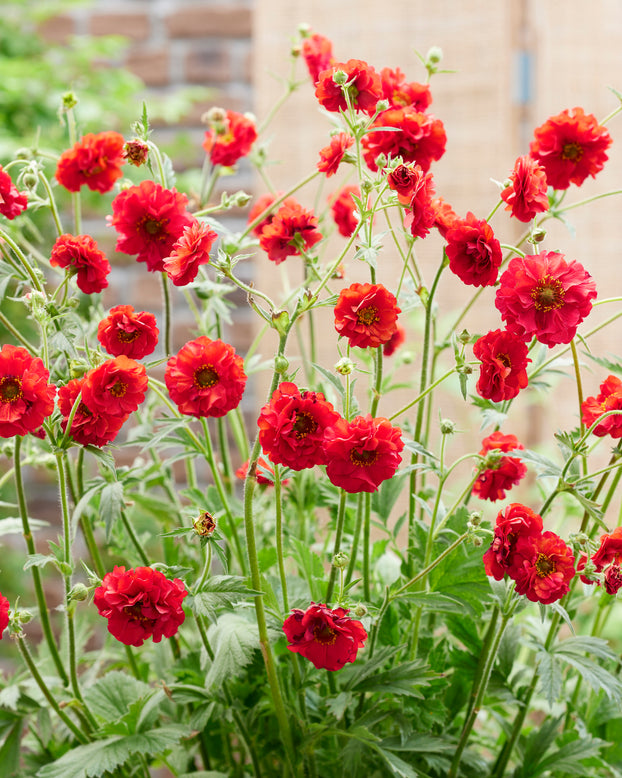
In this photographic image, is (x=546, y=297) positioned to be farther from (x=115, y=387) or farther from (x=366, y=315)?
(x=115, y=387)

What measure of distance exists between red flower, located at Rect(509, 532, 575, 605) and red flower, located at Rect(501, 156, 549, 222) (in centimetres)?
18

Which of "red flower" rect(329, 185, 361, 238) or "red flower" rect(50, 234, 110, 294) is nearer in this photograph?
"red flower" rect(50, 234, 110, 294)

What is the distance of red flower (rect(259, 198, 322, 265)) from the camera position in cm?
57

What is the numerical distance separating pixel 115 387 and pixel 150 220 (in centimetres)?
11

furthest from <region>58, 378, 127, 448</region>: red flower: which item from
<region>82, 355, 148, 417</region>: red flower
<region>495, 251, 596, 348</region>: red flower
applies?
<region>495, 251, 596, 348</region>: red flower

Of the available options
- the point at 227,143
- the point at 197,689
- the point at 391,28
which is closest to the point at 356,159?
the point at 227,143

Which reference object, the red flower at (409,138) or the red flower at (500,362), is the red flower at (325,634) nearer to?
the red flower at (500,362)

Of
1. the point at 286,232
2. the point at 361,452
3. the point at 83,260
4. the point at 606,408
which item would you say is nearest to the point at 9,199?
the point at 83,260

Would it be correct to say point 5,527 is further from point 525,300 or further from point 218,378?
point 525,300

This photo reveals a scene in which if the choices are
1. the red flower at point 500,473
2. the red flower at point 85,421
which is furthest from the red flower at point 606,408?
the red flower at point 85,421

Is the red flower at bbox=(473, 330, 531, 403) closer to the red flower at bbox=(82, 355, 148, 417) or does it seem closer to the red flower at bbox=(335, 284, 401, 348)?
the red flower at bbox=(335, 284, 401, 348)

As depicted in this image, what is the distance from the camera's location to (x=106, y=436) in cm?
48

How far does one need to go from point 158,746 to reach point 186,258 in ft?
1.01

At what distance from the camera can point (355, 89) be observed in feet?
1.73
